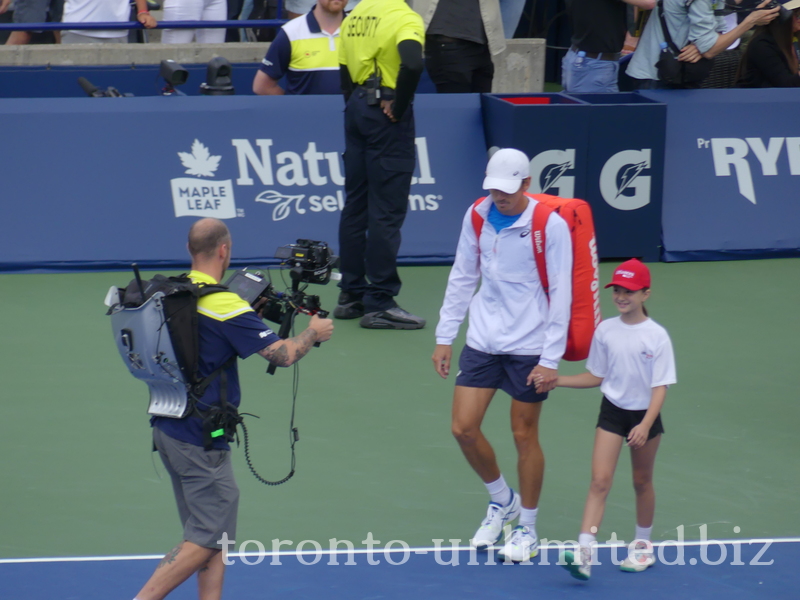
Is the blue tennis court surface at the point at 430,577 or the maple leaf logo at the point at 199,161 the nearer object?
the blue tennis court surface at the point at 430,577

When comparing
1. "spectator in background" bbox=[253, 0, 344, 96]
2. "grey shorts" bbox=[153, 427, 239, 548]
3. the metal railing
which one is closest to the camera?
"grey shorts" bbox=[153, 427, 239, 548]

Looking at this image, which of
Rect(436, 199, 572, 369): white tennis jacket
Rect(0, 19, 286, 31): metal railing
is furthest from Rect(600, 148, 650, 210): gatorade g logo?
Rect(436, 199, 572, 369): white tennis jacket

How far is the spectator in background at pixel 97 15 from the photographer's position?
1330cm

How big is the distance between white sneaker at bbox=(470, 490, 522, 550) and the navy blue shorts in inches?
24.2

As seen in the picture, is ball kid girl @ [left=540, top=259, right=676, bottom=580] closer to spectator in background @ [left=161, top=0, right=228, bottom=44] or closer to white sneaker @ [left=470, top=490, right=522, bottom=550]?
white sneaker @ [left=470, top=490, right=522, bottom=550]

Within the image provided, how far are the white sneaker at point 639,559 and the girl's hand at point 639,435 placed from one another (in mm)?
617

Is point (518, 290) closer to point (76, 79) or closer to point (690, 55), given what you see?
point (690, 55)

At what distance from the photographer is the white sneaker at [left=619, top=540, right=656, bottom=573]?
5469 millimetres

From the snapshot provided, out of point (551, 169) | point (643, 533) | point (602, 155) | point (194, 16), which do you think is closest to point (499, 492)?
point (643, 533)

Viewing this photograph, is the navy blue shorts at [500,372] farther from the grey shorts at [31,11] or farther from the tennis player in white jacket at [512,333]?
the grey shorts at [31,11]

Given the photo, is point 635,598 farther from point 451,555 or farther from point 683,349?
point 683,349

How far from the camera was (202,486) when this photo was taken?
15.4 ft

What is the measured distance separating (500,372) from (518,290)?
1.46ft

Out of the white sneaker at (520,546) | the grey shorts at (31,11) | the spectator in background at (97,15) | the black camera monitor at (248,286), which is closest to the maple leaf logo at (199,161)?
the spectator in background at (97,15)
